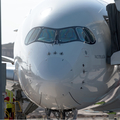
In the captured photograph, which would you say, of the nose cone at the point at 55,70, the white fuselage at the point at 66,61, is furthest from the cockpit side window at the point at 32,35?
the nose cone at the point at 55,70

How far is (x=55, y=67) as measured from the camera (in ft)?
24.0

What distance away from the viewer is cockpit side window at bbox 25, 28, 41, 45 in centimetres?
828

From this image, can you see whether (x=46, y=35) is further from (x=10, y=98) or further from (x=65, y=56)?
(x=10, y=98)

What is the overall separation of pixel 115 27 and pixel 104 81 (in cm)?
165

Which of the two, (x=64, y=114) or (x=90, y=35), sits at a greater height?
(x=90, y=35)

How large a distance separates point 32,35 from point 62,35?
0.92m

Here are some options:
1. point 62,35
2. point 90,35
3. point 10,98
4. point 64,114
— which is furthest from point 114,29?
point 10,98

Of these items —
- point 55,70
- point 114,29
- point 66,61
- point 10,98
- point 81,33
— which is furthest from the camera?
point 10,98

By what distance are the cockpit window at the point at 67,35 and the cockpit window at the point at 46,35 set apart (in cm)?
21

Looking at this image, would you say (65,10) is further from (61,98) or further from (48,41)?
(61,98)

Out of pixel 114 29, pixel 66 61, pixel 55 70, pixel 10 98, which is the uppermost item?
pixel 114 29

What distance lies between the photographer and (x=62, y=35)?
315 inches

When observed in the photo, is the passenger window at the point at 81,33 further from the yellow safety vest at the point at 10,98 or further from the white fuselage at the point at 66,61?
the yellow safety vest at the point at 10,98

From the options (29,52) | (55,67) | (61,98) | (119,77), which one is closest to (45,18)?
(29,52)
